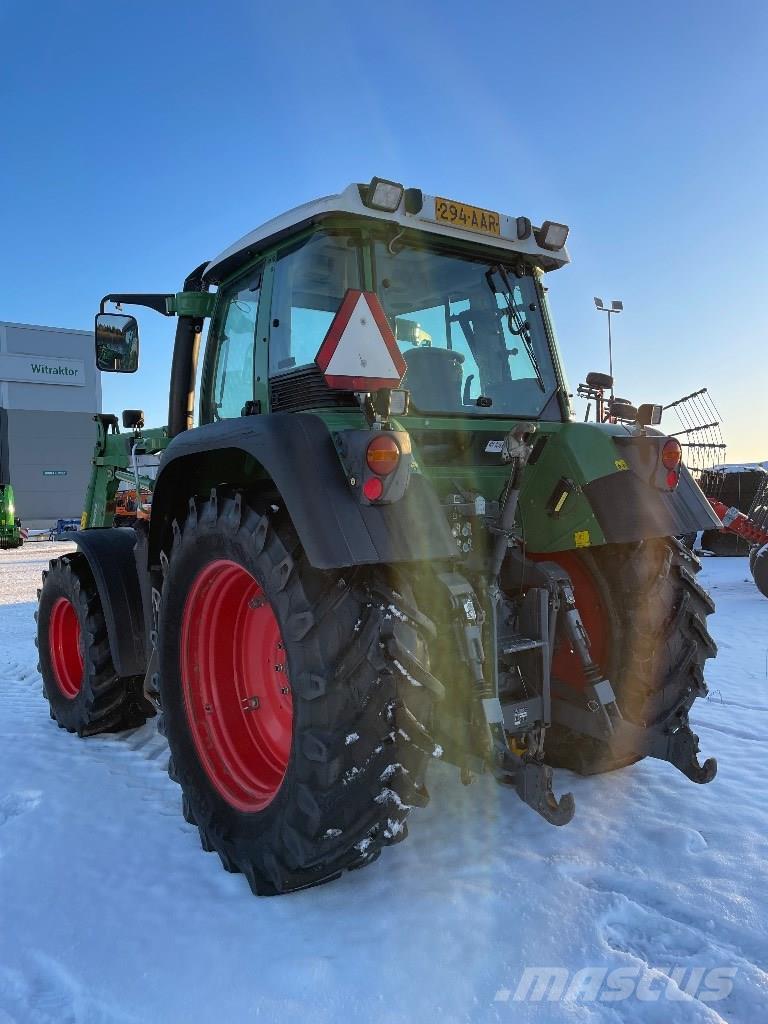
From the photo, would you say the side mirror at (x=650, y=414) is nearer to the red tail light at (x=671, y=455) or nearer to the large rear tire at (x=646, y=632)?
the red tail light at (x=671, y=455)

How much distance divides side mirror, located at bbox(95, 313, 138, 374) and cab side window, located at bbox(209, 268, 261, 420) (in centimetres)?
59

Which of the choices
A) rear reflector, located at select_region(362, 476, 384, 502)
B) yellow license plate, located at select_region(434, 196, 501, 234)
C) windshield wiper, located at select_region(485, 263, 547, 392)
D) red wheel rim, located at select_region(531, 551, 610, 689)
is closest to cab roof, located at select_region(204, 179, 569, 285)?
yellow license plate, located at select_region(434, 196, 501, 234)

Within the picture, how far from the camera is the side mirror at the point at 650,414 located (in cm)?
344

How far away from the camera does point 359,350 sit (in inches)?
97.3

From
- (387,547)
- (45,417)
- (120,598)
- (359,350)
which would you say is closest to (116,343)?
(120,598)

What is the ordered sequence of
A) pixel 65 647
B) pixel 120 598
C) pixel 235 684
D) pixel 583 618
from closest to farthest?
pixel 235 684 < pixel 583 618 < pixel 120 598 < pixel 65 647

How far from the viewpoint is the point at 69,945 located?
2334 millimetres

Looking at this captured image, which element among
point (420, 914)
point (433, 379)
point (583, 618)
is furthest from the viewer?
point (583, 618)

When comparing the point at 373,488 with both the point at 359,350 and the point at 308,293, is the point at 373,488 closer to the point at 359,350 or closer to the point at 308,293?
the point at 359,350

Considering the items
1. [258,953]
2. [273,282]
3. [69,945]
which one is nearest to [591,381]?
[273,282]

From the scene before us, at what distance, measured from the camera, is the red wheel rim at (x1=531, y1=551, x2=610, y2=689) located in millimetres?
3256

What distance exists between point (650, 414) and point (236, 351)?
196 centimetres

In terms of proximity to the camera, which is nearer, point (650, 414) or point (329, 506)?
point (329, 506)

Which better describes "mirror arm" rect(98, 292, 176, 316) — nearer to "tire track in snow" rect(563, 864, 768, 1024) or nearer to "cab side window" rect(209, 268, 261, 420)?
"cab side window" rect(209, 268, 261, 420)
